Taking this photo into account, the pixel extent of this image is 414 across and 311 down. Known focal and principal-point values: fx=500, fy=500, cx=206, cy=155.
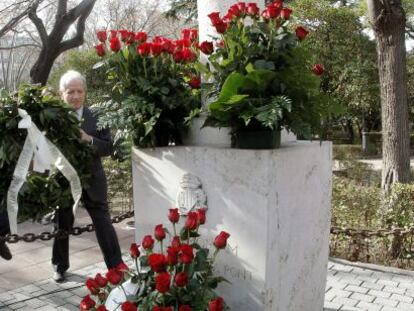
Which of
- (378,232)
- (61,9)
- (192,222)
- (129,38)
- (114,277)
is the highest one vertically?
(61,9)

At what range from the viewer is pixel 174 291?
2520mm

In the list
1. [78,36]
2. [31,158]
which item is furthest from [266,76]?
[78,36]

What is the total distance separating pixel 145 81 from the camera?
285 cm

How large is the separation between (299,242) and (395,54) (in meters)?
5.36

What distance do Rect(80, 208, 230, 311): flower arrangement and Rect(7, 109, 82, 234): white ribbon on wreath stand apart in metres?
0.90

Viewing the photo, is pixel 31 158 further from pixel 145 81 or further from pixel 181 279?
pixel 181 279

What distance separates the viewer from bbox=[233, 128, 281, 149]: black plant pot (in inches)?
106

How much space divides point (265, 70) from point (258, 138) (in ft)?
1.31

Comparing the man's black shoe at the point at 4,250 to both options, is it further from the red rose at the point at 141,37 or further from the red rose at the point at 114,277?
the red rose at the point at 141,37

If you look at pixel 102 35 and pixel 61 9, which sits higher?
pixel 61 9

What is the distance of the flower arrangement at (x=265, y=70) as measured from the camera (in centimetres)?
253

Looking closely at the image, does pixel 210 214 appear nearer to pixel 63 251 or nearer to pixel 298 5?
pixel 63 251

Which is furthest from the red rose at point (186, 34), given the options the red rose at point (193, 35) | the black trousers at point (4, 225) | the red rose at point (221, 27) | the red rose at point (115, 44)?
the black trousers at point (4, 225)

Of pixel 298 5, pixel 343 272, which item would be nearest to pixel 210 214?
pixel 343 272
